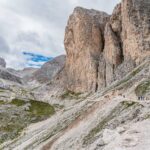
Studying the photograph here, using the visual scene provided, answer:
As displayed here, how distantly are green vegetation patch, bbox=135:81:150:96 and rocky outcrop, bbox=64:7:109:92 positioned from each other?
94.7 metres

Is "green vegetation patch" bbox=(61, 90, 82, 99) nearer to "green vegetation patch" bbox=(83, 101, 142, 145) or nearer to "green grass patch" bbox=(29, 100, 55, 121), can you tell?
"green grass patch" bbox=(29, 100, 55, 121)

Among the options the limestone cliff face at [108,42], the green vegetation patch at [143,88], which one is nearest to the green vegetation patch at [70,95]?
the limestone cliff face at [108,42]

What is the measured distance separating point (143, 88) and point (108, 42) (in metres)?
88.0

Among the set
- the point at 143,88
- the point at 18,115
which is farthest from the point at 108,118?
the point at 18,115

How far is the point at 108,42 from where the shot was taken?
16438 centimetres

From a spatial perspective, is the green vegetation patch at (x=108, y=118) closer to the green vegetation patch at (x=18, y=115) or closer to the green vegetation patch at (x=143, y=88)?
the green vegetation patch at (x=143, y=88)

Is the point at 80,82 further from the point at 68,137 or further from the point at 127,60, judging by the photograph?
the point at 68,137

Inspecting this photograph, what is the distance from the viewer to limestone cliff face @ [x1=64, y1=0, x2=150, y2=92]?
139 m

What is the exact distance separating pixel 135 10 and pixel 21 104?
53802 mm

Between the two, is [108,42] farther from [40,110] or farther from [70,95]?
[70,95]

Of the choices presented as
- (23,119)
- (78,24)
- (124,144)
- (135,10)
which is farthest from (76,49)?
(124,144)

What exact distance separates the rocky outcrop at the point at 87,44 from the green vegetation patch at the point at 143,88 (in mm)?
94650

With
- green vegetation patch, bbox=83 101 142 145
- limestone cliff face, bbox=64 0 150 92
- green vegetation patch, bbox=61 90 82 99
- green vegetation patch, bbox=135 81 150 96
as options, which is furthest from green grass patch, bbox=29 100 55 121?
green vegetation patch, bbox=83 101 142 145

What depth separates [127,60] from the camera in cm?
14188
